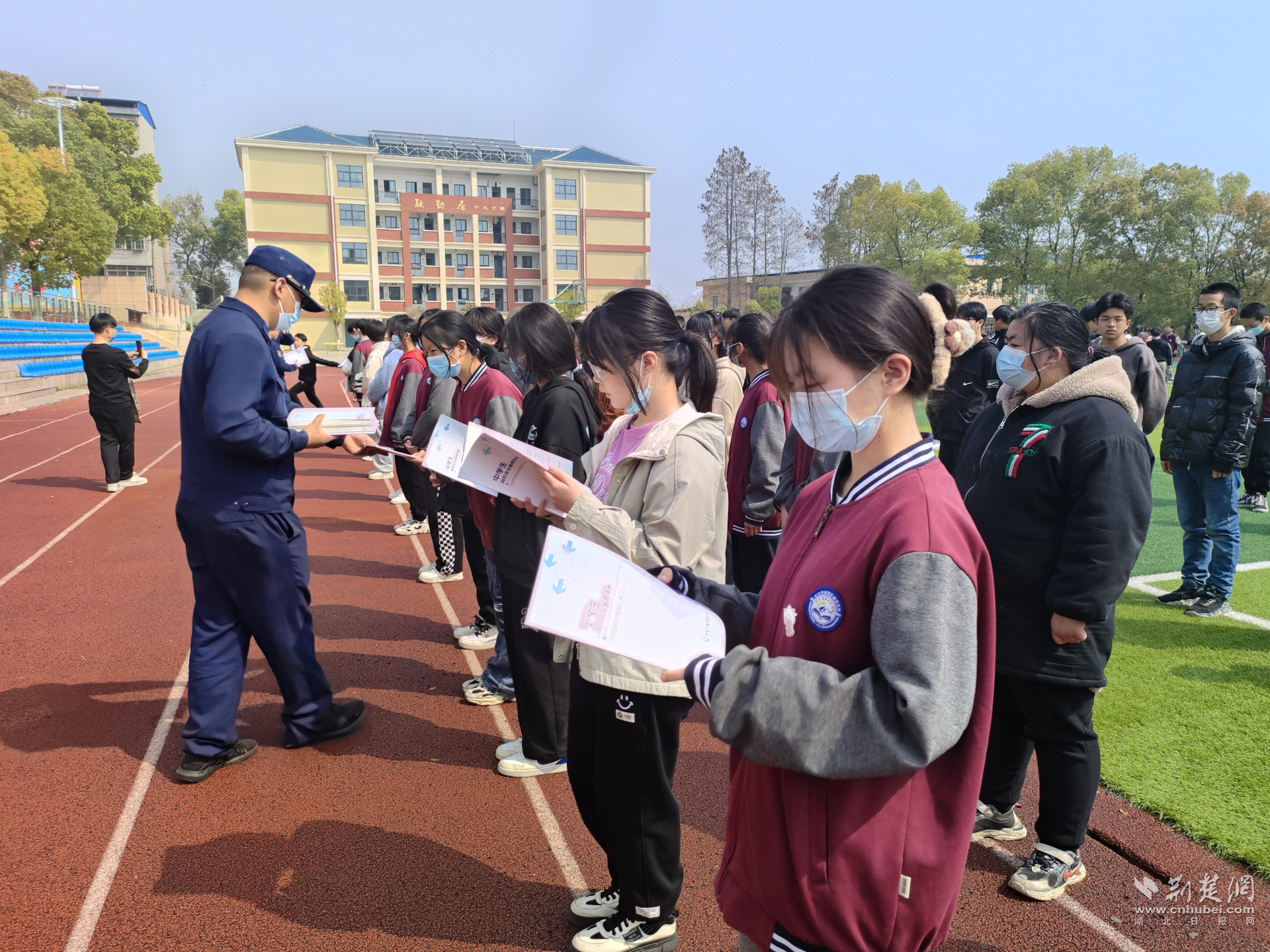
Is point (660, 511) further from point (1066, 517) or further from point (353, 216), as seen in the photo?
point (353, 216)

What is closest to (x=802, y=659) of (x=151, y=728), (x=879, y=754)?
(x=879, y=754)

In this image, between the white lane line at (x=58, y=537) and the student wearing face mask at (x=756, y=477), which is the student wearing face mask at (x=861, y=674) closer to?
the student wearing face mask at (x=756, y=477)

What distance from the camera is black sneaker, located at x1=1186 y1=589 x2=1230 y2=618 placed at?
544cm

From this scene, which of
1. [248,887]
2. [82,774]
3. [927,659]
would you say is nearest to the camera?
[927,659]

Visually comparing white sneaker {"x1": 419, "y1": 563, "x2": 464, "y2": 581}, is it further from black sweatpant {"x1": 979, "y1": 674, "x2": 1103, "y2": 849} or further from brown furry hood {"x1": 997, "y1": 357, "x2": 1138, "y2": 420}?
brown furry hood {"x1": 997, "y1": 357, "x2": 1138, "y2": 420}

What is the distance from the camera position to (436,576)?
668 cm

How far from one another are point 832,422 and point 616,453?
1143 mm

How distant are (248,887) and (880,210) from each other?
55100 mm

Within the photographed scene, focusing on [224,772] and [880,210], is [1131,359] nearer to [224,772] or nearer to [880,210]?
[224,772]

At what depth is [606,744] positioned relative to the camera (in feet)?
7.58

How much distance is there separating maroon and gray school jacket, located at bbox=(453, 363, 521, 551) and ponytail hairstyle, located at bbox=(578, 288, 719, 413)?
1.64 metres

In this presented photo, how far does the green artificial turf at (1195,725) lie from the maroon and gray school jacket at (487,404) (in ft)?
11.2

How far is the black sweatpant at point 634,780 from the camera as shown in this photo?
227 cm

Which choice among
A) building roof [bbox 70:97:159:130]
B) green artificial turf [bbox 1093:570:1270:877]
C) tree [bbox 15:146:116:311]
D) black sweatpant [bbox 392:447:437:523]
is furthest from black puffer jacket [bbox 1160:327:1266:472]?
building roof [bbox 70:97:159:130]
